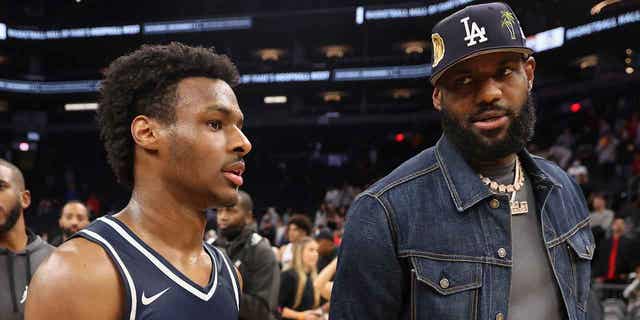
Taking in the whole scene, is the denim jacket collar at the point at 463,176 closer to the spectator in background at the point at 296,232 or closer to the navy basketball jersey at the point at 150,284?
the navy basketball jersey at the point at 150,284

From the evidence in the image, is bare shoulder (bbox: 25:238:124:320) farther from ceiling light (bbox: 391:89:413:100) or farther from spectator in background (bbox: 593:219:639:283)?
ceiling light (bbox: 391:89:413:100)

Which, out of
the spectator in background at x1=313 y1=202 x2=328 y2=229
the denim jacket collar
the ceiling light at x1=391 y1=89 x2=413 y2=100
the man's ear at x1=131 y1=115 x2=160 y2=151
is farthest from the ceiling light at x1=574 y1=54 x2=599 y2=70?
the man's ear at x1=131 y1=115 x2=160 y2=151

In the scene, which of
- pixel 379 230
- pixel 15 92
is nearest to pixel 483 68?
pixel 379 230

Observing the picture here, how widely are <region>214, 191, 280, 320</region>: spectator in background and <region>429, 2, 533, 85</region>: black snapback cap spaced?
3.12 m

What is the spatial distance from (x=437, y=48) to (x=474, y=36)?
131 millimetres

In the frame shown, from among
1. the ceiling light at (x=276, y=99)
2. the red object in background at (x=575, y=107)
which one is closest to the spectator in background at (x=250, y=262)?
the red object in background at (x=575, y=107)

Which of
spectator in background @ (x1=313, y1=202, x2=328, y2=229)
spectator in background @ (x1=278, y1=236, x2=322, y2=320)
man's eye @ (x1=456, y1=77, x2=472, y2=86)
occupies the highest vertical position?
man's eye @ (x1=456, y1=77, x2=472, y2=86)

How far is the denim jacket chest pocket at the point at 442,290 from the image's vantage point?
1.90 meters

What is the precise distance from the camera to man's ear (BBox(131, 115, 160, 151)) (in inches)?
75.0

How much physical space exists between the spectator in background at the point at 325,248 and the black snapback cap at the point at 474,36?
4931 mm

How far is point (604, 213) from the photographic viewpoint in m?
10.9

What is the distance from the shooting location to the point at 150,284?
5.74 ft

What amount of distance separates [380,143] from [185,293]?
24085 millimetres

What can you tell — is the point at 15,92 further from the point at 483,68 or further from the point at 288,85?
the point at 483,68
